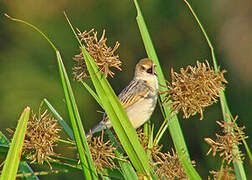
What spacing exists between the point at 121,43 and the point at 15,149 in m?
3.98

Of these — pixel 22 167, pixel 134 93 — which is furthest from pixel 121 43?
pixel 22 167

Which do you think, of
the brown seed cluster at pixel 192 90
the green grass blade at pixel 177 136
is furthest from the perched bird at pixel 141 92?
the brown seed cluster at pixel 192 90

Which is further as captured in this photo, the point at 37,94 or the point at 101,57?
the point at 37,94

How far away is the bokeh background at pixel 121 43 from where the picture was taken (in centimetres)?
Result: 490

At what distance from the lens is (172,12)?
5.30 m

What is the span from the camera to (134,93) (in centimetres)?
287

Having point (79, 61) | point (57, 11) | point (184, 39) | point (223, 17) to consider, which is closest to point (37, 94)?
point (57, 11)

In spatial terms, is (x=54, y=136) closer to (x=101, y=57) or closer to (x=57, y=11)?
(x=101, y=57)

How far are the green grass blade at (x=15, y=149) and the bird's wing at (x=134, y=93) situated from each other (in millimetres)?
1557

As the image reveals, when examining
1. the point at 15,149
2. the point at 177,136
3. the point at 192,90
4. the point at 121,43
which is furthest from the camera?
the point at 121,43

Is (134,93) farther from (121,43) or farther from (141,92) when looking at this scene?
(121,43)

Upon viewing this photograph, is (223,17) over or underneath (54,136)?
over

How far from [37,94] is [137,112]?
98.7 inches

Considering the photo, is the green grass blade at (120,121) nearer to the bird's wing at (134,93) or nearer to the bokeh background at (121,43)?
the bird's wing at (134,93)
